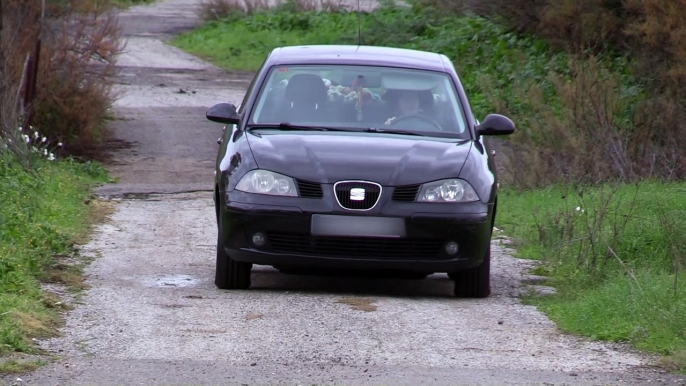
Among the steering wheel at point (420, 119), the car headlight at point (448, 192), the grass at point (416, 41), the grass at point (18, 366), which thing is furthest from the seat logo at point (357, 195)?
the grass at point (416, 41)

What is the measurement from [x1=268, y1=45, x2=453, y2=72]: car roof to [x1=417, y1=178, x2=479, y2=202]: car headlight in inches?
61.5

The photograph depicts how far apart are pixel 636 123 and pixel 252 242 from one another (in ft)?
28.1

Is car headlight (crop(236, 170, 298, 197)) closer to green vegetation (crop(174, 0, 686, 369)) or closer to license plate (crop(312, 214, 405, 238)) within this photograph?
license plate (crop(312, 214, 405, 238))

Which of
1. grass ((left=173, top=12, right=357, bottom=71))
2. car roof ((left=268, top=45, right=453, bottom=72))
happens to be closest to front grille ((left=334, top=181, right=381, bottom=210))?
car roof ((left=268, top=45, right=453, bottom=72))

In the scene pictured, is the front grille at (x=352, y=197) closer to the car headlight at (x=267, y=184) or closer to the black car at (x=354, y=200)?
the black car at (x=354, y=200)

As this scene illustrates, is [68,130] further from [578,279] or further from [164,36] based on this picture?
[164,36]

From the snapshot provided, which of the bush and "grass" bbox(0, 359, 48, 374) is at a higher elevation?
"grass" bbox(0, 359, 48, 374)

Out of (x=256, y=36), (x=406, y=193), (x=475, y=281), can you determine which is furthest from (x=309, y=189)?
(x=256, y=36)

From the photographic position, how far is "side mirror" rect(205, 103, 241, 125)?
8.71 m

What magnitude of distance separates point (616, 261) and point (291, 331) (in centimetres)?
294

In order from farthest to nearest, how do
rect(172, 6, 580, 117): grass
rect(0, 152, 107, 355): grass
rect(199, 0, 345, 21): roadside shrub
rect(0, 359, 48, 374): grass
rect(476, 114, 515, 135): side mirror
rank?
rect(199, 0, 345, 21): roadside shrub, rect(172, 6, 580, 117): grass, rect(476, 114, 515, 135): side mirror, rect(0, 152, 107, 355): grass, rect(0, 359, 48, 374): grass

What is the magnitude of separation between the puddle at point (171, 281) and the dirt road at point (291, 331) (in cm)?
2

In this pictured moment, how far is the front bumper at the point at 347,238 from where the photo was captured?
7.66 metres

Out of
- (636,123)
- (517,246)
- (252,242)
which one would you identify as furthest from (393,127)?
(636,123)
